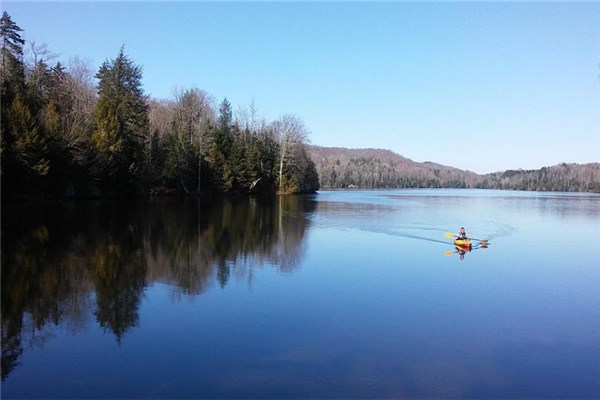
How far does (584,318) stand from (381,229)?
16697 millimetres

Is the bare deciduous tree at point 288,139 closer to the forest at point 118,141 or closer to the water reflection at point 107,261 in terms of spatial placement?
the forest at point 118,141

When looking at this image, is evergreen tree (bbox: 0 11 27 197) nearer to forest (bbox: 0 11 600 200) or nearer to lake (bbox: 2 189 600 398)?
forest (bbox: 0 11 600 200)

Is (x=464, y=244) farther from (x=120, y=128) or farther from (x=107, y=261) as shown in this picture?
(x=120, y=128)

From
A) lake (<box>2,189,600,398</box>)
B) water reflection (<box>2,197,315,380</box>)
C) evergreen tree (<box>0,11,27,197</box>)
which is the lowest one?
lake (<box>2,189,600,398</box>)

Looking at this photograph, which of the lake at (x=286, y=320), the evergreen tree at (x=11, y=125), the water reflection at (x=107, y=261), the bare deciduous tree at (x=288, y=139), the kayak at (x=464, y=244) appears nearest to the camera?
the lake at (x=286, y=320)

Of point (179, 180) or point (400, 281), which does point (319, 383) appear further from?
point (179, 180)

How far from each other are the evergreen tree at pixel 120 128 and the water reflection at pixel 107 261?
56.9 ft

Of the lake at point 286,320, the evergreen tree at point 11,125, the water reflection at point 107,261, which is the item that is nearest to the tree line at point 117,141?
the evergreen tree at point 11,125

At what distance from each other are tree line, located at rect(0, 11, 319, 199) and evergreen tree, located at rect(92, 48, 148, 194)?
11cm

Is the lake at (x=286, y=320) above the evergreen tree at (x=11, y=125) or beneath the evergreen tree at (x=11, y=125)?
beneath

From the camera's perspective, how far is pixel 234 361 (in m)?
7.48

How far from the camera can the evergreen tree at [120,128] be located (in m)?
44.3

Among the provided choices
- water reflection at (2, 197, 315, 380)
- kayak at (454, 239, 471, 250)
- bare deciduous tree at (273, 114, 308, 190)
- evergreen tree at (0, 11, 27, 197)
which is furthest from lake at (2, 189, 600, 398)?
bare deciduous tree at (273, 114, 308, 190)

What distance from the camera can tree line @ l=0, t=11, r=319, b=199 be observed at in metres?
34.4
